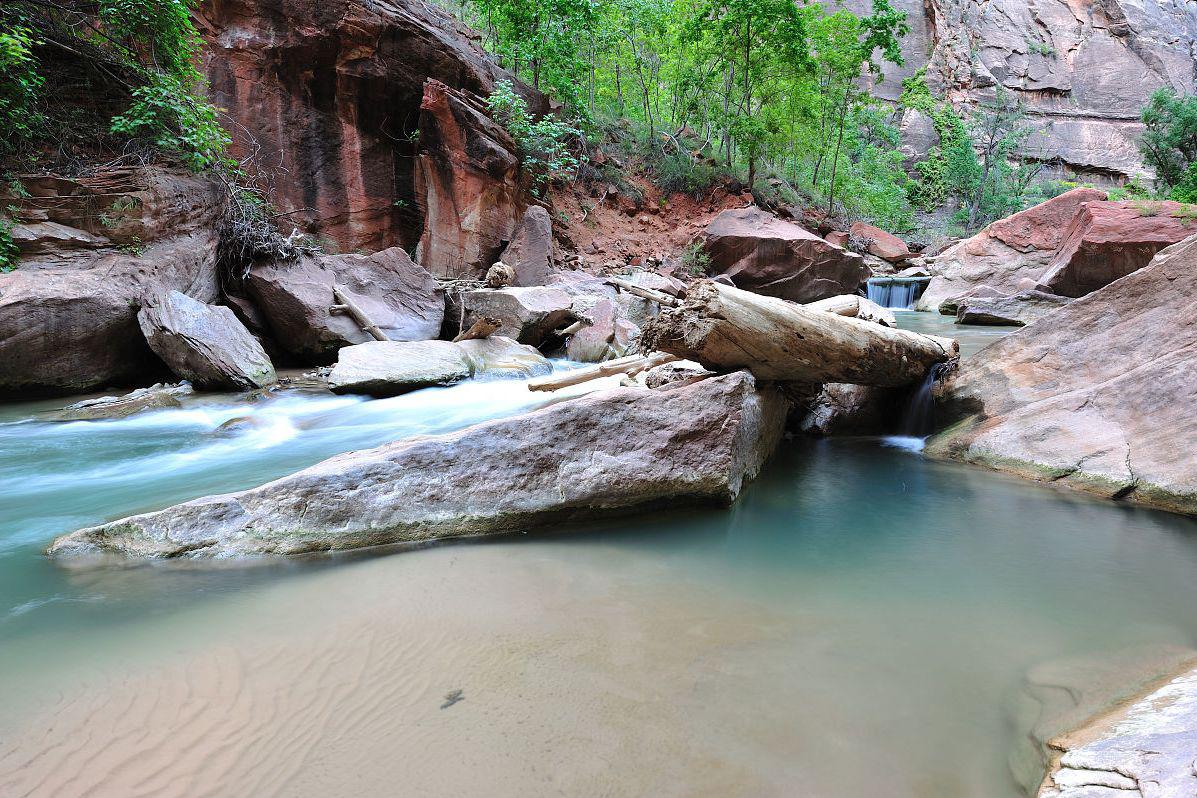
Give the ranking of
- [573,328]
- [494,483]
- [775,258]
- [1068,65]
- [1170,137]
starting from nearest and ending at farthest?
[494,483] < [573,328] < [775,258] < [1170,137] < [1068,65]

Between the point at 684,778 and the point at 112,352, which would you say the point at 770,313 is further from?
the point at 112,352

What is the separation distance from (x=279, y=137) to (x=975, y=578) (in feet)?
43.5

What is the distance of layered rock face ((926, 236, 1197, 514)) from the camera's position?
12.5 feet

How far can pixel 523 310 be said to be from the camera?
9539mm

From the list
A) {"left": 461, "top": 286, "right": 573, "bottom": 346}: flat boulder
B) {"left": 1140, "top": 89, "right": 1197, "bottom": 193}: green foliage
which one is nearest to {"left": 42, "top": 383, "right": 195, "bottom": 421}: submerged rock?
{"left": 461, "top": 286, "right": 573, "bottom": 346}: flat boulder

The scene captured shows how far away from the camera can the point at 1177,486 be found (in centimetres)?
362

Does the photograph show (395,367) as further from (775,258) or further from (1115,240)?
(1115,240)

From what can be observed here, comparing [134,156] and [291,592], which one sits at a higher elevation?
[134,156]

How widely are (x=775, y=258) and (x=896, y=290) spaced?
18.1ft

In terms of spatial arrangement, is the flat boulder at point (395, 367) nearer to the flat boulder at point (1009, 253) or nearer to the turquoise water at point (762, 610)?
the turquoise water at point (762, 610)

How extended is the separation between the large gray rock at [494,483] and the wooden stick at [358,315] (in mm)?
5836

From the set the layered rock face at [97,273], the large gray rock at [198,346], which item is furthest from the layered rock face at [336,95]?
the large gray rock at [198,346]

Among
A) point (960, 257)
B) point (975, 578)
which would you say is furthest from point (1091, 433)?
point (960, 257)

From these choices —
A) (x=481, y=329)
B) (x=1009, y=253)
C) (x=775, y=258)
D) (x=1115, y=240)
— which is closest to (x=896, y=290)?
(x=1009, y=253)
